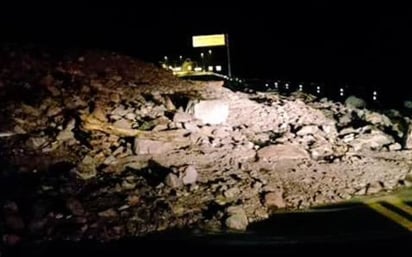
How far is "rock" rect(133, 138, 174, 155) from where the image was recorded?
44.2 feet

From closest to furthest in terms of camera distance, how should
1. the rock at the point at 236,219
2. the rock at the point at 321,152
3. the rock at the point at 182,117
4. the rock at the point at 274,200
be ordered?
the rock at the point at 236,219 < the rock at the point at 274,200 < the rock at the point at 321,152 < the rock at the point at 182,117

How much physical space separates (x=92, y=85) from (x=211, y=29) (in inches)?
1642

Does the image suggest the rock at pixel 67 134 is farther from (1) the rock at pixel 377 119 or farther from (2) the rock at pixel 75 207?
(1) the rock at pixel 377 119

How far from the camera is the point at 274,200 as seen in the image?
1187 cm

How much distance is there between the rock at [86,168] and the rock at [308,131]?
547 cm

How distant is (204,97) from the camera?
18.0 m

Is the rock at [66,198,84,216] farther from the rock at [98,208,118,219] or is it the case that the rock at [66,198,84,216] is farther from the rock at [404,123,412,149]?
the rock at [404,123,412,149]

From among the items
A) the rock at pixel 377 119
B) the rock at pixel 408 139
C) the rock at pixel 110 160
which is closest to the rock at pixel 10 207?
the rock at pixel 110 160

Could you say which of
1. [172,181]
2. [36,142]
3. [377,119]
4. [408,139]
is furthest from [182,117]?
[377,119]

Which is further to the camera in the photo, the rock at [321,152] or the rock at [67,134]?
the rock at [321,152]

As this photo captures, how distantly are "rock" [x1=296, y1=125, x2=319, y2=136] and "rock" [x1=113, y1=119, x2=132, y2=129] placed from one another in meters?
4.28

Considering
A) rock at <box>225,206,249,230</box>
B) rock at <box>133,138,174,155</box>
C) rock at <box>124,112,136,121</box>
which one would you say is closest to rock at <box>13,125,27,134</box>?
rock at <box>124,112,136,121</box>

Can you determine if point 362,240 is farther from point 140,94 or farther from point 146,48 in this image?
point 146,48

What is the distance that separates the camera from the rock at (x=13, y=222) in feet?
33.8
